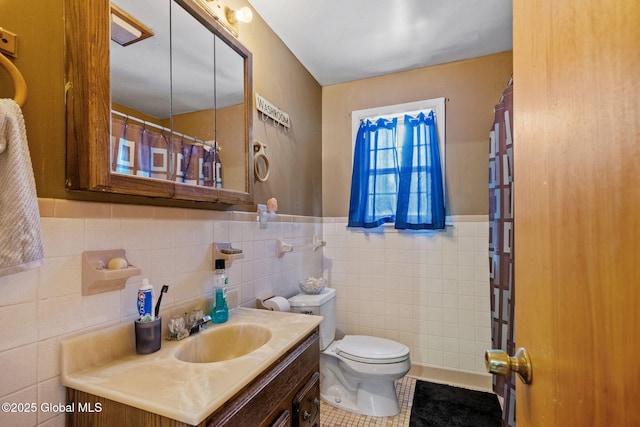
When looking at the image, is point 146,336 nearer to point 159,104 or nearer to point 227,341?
point 227,341

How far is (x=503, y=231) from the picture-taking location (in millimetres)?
1631

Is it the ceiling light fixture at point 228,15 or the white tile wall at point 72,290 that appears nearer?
the white tile wall at point 72,290

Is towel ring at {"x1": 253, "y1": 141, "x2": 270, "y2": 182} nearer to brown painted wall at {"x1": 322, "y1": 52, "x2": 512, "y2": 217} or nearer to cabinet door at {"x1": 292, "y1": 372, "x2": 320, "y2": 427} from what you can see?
cabinet door at {"x1": 292, "y1": 372, "x2": 320, "y2": 427}

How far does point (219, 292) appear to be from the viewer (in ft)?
4.27

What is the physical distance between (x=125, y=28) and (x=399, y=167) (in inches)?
75.5

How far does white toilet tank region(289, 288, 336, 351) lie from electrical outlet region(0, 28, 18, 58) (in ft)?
5.05

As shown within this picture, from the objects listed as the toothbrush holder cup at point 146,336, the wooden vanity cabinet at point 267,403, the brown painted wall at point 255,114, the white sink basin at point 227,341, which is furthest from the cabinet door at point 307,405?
the brown painted wall at point 255,114

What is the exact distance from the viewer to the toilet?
185 cm

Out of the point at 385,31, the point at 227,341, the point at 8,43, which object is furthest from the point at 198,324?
the point at 385,31

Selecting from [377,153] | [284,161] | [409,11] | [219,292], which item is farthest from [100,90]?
[377,153]

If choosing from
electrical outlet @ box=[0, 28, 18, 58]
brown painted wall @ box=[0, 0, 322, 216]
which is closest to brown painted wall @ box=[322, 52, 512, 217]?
brown painted wall @ box=[0, 0, 322, 216]

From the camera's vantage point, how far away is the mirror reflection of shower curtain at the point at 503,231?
1542mm

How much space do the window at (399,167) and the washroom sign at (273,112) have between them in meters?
0.73

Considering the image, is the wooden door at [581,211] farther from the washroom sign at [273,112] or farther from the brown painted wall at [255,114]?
the washroom sign at [273,112]
